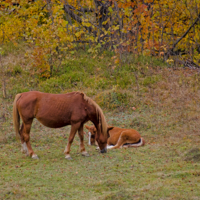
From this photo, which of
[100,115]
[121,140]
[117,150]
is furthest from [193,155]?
[100,115]

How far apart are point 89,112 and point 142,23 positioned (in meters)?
8.58

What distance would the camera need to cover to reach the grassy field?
19.0 feet

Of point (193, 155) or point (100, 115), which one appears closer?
point (193, 155)

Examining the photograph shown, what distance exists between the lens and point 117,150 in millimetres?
8430

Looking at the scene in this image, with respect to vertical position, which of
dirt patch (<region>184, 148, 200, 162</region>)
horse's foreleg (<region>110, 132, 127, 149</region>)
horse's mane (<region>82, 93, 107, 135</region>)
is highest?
horse's mane (<region>82, 93, 107, 135</region>)

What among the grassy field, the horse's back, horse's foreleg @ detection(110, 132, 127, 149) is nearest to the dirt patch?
the grassy field

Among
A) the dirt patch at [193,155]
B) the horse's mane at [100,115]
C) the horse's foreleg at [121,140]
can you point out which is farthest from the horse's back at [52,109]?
the dirt patch at [193,155]

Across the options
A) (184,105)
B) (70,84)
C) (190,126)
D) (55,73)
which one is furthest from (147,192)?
(55,73)

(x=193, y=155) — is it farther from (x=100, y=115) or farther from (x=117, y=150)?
(x=100, y=115)

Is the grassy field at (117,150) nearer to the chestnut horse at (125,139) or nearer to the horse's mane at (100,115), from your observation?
the chestnut horse at (125,139)

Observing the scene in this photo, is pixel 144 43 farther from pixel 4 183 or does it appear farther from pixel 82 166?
pixel 4 183

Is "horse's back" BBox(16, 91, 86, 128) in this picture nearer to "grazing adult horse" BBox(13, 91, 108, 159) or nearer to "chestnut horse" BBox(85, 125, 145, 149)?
"grazing adult horse" BBox(13, 91, 108, 159)

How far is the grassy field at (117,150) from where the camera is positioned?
19.0 feet

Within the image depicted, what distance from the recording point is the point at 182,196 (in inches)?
205
